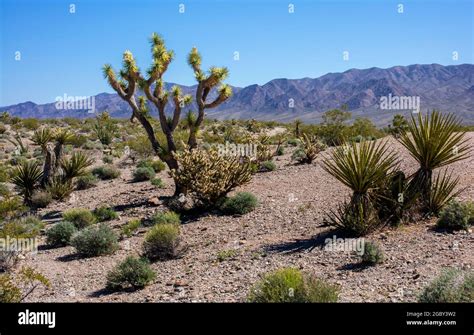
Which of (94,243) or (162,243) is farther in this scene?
(94,243)

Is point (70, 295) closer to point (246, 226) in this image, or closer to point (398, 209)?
point (246, 226)

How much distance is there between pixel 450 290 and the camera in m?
4.88

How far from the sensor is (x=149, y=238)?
329 inches

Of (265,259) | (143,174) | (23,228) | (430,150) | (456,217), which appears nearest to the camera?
(265,259)

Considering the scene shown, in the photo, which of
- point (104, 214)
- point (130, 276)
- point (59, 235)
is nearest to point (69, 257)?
point (59, 235)

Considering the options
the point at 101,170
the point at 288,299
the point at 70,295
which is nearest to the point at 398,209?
the point at 288,299

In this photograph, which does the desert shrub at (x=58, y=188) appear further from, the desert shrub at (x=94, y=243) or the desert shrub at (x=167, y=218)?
the desert shrub at (x=94, y=243)

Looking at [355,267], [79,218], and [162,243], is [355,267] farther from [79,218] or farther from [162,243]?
[79,218]

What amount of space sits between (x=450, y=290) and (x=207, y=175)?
7255mm

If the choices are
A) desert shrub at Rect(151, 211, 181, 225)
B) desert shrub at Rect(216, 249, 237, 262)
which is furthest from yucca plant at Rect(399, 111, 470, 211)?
desert shrub at Rect(151, 211, 181, 225)

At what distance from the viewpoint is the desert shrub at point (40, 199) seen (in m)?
13.3

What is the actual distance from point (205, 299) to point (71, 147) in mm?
21503

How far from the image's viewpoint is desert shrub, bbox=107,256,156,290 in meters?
6.91

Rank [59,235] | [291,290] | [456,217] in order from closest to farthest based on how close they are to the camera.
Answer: [291,290]
[456,217]
[59,235]
